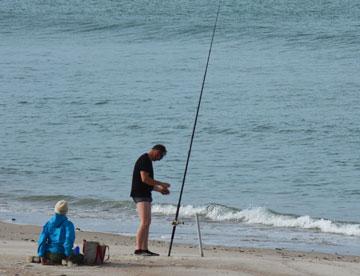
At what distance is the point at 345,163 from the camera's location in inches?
838

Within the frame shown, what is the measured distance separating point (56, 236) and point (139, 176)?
1080 mm

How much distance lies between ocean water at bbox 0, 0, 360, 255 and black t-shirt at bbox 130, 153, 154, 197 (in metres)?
3.11

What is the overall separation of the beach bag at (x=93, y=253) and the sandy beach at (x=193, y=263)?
0.09 metres

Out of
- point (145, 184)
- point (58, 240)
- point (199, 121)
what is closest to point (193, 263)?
point (145, 184)

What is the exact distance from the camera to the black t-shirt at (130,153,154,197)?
36.5 feet

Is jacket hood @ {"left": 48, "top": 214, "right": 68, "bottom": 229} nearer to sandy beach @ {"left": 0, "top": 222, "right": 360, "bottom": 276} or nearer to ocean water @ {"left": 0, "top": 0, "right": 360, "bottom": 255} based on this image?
Answer: sandy beach @ {"left": 0, "top": 222, "right": 360, "bottom": 276}

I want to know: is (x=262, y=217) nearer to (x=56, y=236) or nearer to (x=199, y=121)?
(x=56, y=236)

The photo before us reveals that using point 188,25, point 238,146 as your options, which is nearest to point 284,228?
point 238,146

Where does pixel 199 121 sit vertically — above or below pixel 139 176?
above

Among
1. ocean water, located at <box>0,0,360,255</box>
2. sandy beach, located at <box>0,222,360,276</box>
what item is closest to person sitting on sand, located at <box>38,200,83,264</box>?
sandy beach, located at <box>0,222,360,276</box>

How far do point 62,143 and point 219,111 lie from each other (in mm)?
5280

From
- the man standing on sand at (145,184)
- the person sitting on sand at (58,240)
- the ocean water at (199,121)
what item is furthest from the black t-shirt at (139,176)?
the ocean water at (199,121)

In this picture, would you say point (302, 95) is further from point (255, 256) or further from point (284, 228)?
point (255, 256)

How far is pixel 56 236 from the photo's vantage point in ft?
34.7
